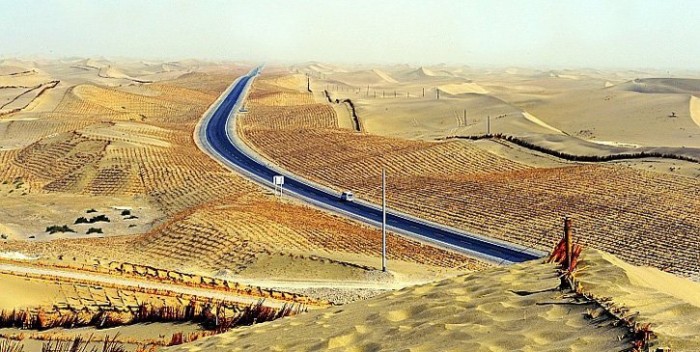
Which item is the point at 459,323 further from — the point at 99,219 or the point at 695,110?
the point at 695,110

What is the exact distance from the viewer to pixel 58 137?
231ft

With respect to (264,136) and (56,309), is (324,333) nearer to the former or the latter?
(56,309)

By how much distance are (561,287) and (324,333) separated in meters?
2.78

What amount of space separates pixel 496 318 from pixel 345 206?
37826 mm

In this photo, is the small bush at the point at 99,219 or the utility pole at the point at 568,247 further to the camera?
the small bush at the point at 99,219

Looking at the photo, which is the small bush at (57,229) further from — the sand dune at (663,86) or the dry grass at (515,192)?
the sand dune at (663,86)

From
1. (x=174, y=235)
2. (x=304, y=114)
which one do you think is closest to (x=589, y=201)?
(x=174, y=235)

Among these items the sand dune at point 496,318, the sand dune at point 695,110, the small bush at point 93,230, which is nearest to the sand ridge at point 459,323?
the sand dune at point 496,318

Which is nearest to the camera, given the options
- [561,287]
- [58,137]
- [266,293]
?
[561,287]

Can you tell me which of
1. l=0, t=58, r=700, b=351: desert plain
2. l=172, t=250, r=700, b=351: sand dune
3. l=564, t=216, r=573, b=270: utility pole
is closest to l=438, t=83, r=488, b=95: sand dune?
l=0, t=58, r=700, b=351: desert plain

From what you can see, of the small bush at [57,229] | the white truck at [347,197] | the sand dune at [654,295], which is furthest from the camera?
the white truck at [347,197]

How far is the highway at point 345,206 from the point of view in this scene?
115ft

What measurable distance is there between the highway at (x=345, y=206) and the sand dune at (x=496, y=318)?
76.4 ft

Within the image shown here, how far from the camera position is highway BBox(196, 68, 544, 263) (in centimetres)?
3494
